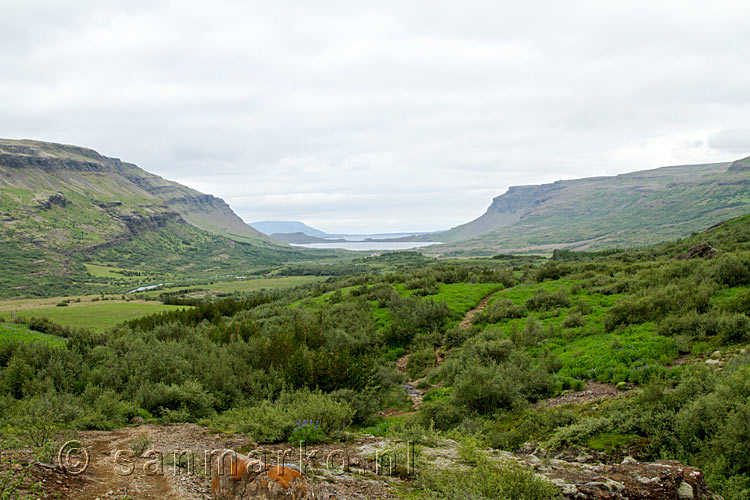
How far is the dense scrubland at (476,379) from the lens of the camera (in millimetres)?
6113

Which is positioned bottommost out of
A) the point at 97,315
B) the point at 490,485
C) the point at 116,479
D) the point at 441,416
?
the point at 97,315

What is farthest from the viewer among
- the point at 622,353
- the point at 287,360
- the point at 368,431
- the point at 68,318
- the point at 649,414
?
the point at 68,318

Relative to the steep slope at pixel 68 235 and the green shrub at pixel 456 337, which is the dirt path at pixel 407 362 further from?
the steep slope at pixel 68 235

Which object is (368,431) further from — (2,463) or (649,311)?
(649,311)

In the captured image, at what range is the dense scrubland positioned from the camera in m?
6.11

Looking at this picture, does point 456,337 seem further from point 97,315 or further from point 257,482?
point 97,315

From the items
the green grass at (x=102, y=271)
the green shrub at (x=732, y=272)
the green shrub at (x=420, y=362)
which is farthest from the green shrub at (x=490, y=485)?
the green grass at (x=102, y=271)

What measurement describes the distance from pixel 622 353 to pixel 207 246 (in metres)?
209

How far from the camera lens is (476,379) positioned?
10.2 metres

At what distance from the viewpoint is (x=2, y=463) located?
518 centimetres

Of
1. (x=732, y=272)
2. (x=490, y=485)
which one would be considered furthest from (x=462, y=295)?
(x=490, y=485)

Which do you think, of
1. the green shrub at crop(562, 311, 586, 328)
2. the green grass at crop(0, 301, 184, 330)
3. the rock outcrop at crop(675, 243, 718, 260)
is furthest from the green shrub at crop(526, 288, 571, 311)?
the green grass at crop(0, 301, 184, 330)

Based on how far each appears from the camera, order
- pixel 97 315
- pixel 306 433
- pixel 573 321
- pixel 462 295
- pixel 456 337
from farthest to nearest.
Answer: pixel 97 315, pixel 462 295, pixel 456 337, pixel 573 321, pixel 306 433

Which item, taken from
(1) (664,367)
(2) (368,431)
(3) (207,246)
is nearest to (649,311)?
(1) (664,367)
